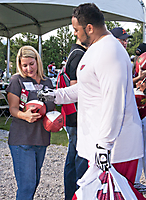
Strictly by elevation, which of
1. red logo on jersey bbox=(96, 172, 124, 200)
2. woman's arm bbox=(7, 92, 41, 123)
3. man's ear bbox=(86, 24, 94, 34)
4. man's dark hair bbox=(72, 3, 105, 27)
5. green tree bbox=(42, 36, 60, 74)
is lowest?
red logo on jersey bbox=(96, 172, 124, 200)

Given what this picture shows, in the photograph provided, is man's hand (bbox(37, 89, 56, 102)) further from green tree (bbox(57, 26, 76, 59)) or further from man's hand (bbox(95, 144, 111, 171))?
green tree (bbox(57, 26, 76, 59))

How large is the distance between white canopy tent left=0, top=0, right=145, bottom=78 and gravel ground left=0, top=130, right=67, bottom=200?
3.87m


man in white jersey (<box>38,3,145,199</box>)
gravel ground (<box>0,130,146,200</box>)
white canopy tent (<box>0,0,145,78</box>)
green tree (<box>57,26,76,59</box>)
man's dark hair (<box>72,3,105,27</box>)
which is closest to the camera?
man in white jersey (<box>38,3,145,199</box>)

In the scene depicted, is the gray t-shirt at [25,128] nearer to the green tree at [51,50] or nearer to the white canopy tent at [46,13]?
the white canopy tent at [46,13]

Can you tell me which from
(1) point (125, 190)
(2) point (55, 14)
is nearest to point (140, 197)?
(1) point (125, 190)

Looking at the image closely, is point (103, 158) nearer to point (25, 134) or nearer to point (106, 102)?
point (106, 102)

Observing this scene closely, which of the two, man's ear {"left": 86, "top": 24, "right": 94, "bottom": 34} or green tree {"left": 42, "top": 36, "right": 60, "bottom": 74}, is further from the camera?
green tree {"left": 42, "top": 36, "right": 60, "bottom": 74}

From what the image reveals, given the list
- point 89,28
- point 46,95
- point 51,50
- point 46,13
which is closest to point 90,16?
point 89,28

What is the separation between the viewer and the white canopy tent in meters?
6.18

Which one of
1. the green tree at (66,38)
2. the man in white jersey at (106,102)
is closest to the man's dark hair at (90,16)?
the man in white jersey at (106,102)

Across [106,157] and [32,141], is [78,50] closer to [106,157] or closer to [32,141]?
[32,141]

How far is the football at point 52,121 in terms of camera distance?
2.18 meters

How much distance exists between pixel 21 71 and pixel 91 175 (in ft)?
4.28

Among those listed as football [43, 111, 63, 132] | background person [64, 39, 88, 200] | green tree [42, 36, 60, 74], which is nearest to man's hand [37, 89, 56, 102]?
football [43, 111, 63, 132]
